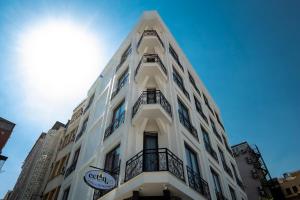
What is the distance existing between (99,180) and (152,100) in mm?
5065

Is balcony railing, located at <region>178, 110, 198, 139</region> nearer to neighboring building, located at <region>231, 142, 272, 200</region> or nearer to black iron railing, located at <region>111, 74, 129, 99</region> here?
black iron railing, located at <region>111, 74, 129, 99</region>

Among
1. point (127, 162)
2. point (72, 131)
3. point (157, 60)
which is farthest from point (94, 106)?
point (127, 162)

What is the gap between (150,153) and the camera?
919 centimetres

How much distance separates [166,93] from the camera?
12.6 meters

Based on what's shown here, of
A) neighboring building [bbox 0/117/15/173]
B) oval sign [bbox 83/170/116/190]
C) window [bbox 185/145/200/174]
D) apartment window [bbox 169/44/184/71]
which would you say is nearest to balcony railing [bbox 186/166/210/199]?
window [bbox 185/145/200/174]

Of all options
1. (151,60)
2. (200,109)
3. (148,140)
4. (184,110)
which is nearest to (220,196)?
(184,110)

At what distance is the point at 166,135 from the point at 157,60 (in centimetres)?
529

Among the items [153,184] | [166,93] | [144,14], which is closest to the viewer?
[153,184]

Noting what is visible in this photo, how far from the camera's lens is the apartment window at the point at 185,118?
12.7 meters

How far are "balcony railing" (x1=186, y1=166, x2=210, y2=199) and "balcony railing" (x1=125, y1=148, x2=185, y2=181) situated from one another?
87 centimetres

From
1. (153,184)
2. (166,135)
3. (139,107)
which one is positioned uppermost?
(139,107)

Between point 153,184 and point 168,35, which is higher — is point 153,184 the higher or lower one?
the lower one

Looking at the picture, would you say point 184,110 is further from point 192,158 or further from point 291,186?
point 291,186

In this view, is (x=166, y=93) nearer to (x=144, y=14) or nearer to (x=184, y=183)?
(x=184, y=183)
